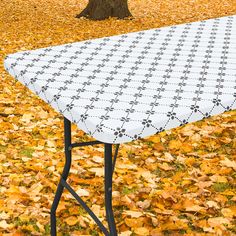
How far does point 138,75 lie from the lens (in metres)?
2.22

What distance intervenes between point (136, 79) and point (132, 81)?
32 millimetres

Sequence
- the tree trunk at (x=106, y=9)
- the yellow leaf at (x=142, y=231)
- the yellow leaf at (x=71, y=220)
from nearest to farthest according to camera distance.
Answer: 1. the yellow leaf at (x=142, y=231)
2. the yellow leaf at (x=71, y=220)
3. the tree trunk at (x=106, y=9)

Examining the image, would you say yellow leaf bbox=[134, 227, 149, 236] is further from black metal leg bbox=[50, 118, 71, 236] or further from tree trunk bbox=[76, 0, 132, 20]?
tree trunk bbox=[76, 0, 132, 20]

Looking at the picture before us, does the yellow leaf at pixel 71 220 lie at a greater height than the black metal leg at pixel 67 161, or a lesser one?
lesser

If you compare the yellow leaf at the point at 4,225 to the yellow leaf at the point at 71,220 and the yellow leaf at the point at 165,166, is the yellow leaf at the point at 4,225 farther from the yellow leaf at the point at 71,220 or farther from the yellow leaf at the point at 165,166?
the yellow leaf at the point at 165,166

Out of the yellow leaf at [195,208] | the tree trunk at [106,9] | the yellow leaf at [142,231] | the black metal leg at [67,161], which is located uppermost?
the black metal leg at [67,161]

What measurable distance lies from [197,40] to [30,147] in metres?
1.89

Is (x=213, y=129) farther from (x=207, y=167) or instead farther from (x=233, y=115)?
(x=207, y=167)

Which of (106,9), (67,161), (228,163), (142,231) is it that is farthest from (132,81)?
(106,9)

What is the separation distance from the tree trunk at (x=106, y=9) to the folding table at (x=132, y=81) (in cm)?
646

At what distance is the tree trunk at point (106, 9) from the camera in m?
9.20

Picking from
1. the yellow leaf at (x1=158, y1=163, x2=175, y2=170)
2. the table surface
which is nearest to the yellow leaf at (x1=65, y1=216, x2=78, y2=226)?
the yellow leaf at (x1=158, y1=163, x2=175, y2=170)

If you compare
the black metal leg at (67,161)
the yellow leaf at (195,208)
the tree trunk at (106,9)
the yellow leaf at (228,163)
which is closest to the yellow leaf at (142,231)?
the yellow leaf at (195,208)

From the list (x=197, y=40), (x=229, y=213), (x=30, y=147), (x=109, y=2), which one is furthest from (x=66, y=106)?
(x=109, y=2)
